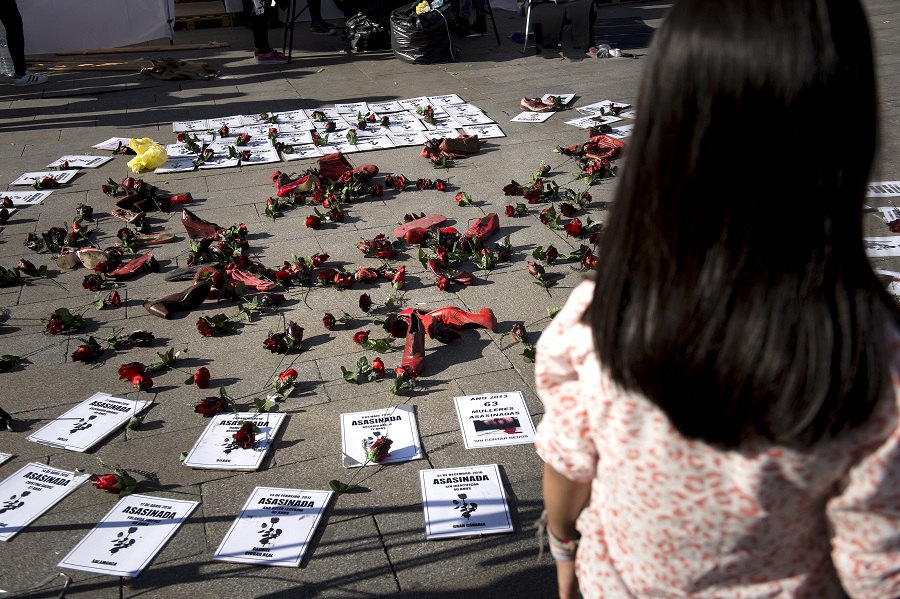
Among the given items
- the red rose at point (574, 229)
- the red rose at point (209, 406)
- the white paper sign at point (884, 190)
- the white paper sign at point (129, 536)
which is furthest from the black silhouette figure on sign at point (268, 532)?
the white paper sign at point (884, 190)

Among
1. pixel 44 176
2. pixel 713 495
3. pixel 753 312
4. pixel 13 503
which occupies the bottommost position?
pixel 13 503

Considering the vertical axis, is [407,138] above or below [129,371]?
above

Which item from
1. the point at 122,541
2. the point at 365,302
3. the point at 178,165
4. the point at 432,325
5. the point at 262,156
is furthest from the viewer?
the point at 262,156

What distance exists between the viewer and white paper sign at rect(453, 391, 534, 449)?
3.05 metres

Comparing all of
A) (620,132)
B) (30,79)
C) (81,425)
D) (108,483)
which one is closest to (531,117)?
(620,132)

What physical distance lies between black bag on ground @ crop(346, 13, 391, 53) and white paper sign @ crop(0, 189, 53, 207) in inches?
214

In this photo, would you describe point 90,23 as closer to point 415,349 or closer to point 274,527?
point 415,349

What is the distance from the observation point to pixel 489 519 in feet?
8.66

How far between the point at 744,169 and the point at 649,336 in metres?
0.23

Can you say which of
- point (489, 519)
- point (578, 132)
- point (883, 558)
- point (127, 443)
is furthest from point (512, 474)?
point (578, 132)

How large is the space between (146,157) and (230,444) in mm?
3861

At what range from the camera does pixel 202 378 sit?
11.2 feet

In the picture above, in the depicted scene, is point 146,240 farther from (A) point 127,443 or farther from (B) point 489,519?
(B) point 489,519

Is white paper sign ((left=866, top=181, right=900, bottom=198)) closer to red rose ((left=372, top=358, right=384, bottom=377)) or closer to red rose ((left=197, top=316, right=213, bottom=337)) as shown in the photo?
red rose ((left=372, top=358, right=384, bottom=377))
